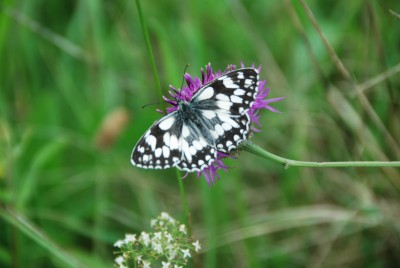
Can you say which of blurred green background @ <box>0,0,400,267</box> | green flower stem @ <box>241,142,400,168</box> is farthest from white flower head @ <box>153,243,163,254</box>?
blurred green background @ <box>0,0,400,267</box>

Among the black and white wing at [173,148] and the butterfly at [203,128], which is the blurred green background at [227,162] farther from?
the black and white wing at [173,148]

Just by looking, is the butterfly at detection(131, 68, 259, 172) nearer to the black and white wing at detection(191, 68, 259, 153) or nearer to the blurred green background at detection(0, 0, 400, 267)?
the black and white wing at detection(191, 68, 259, 153)

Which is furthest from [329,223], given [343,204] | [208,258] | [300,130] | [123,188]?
[123,188]

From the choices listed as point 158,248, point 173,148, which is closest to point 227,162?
point 173,148

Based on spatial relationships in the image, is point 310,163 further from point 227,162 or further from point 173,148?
point 227,162

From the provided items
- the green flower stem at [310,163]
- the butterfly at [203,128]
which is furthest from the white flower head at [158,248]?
the green flower stem at [310,163]
